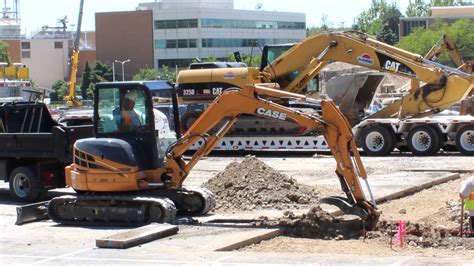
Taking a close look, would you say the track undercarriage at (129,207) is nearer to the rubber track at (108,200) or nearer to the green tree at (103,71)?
the rubber track at (108,200)

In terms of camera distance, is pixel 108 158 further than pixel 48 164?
No

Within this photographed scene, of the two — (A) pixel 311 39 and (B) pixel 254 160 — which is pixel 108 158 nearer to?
(B) pixel 254 160

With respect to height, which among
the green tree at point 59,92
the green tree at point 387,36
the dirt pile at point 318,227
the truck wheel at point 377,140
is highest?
the green tree at point 387,36

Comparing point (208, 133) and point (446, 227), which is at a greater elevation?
point (208, 133)

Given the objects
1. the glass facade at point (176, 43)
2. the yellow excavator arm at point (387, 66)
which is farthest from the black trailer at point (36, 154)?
the glass facade at point (176, 43)

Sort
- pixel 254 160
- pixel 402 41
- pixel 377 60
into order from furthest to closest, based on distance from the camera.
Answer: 1. pixel 402 41
2. pixel 377 60
3. pixel 254 160

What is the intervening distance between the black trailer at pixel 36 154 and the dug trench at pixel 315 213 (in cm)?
320

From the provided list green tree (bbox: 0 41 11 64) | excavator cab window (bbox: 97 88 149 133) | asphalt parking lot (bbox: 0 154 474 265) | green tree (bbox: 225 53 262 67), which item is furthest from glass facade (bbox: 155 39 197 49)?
excavator cab window (bbox: 97 88 149 133)

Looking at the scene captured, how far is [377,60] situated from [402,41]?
7572cm

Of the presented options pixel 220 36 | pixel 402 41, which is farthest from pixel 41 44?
pixel 402 41

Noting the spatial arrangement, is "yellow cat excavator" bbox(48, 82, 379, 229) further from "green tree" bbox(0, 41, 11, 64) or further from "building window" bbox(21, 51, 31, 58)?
"building window" bbox(21, 51, 31, 58)

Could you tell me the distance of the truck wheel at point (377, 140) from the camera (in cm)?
2955

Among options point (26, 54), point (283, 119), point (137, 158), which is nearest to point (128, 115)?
point (137, 158)

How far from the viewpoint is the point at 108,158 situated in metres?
16.0
